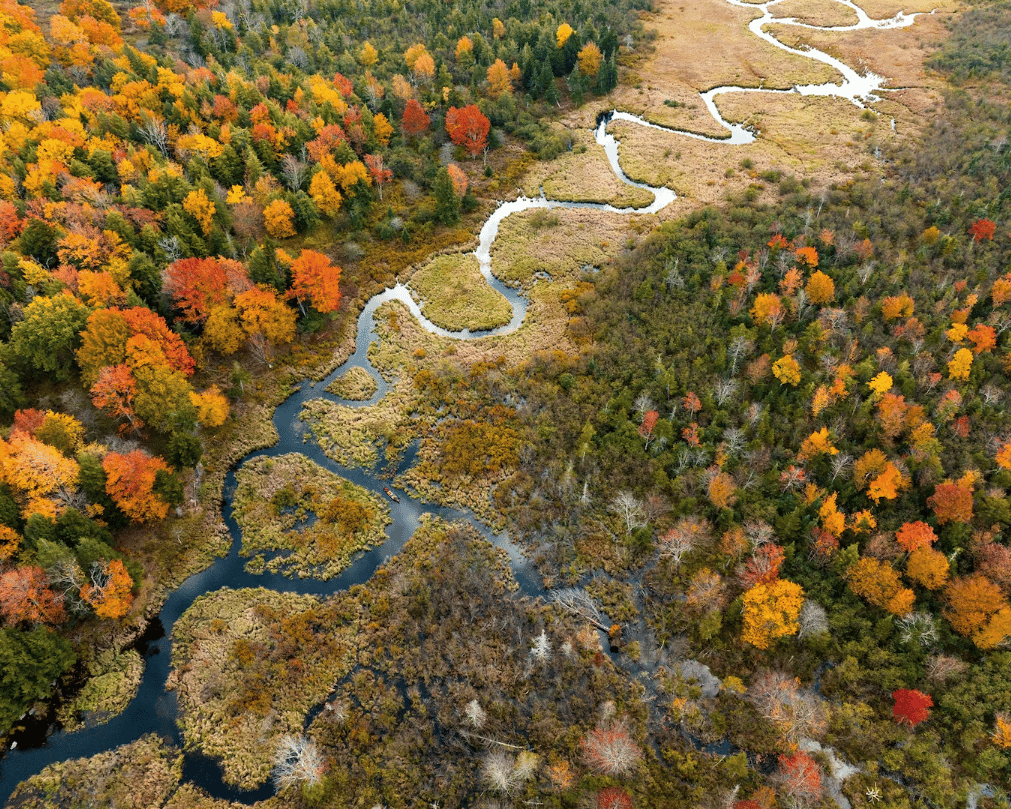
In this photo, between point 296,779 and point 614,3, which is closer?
point 296,779

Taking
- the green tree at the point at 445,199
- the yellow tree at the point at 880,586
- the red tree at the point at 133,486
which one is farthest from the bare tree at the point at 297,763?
the green tree at the point at 445,199

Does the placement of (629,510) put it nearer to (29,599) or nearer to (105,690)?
(105,690)

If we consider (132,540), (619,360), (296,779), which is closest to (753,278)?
(619,360)

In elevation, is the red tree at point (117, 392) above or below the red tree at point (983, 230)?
below

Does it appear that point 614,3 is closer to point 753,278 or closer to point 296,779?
point 753,278

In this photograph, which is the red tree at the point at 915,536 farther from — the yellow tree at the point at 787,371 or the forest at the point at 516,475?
the yellow tree at the point at 787,371

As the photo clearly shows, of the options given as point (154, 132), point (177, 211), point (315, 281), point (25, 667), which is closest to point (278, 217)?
point (177, 211)
